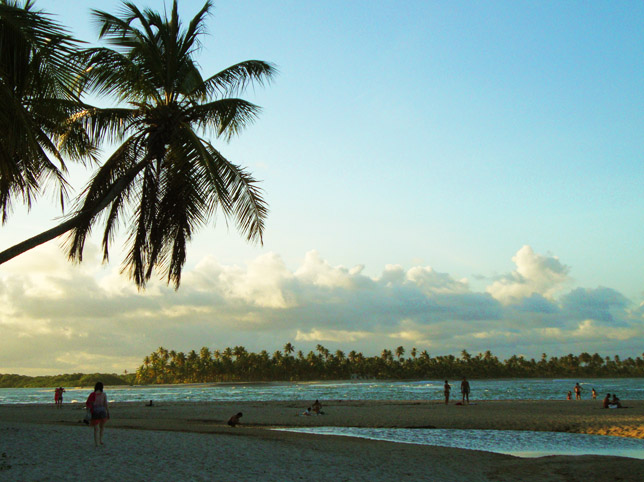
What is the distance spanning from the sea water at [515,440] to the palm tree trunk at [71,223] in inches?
438

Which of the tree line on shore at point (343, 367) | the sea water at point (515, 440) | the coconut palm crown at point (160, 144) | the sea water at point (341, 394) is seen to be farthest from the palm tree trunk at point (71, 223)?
the tree line on shore at point (343, 367)

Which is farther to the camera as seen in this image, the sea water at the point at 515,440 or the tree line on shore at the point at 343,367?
the tree line on shore at the point at 343,367

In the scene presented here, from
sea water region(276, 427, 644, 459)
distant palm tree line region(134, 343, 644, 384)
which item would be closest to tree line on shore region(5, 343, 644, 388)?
distant palm tree line region(134, 343, 644, 384)

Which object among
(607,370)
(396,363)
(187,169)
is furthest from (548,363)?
(187,169)

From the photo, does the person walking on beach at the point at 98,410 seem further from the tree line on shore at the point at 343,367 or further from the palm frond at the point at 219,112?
the tree line on shore at the point at 343,367

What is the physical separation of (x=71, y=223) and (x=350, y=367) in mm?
161970

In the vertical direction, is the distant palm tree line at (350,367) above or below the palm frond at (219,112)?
below

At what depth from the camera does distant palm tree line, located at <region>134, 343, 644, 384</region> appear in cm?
14838

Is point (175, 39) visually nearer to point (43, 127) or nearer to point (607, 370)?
point (43, 127)

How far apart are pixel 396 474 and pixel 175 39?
1025 cm

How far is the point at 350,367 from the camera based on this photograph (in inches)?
6476

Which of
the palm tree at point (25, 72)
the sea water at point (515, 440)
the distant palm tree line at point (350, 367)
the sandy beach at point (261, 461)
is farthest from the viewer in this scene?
the distant palm tree line at point (350, 367)

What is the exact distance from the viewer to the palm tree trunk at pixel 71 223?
752 cm

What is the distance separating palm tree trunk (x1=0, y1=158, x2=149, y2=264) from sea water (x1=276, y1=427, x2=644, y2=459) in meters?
11.1
